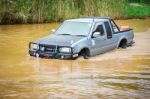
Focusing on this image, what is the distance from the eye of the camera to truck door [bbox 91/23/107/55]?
17109mm

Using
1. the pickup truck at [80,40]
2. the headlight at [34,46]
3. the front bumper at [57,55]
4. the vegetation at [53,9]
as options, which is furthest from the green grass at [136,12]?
the front bumper at [57,55]

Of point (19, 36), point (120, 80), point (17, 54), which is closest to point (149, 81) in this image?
point (120, 80)

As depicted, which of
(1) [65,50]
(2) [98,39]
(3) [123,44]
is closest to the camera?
(1) [65,50]

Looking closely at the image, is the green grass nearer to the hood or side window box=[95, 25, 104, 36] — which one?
side window box=[95, 25, 104, 36]

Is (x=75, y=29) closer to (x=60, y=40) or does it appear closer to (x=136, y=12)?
(x=60, y=40)

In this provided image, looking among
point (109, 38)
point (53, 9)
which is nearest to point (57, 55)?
point (109, 38)

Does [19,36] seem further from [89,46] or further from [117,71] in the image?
[117,71]

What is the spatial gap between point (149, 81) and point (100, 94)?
218cm

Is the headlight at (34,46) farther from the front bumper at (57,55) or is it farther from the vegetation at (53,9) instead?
the vegetation at (53,9)

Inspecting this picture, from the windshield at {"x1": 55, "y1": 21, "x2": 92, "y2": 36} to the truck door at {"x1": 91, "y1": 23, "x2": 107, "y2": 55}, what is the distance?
0.31 m

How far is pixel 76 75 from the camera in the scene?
1415 centimetres

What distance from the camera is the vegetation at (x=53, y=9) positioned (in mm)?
31156

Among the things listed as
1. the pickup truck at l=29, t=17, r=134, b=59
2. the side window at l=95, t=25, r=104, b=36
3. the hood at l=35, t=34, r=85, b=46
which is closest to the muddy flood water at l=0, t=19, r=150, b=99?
the pickup truck at l=29, t=17, r=134, b=59

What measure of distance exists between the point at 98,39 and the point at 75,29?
3.06ft
